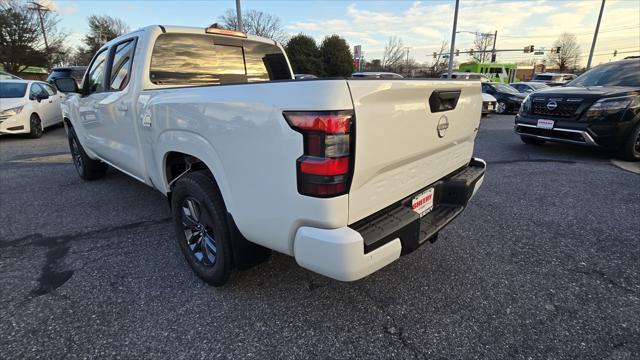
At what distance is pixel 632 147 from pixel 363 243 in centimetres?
678

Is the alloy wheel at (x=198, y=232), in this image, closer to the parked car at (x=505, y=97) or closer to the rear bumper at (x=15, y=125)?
the rear bumper at (x=15, y=125)

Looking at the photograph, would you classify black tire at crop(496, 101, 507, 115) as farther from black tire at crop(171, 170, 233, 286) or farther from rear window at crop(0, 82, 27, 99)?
rear window at crop(0, 82, 27, 99)

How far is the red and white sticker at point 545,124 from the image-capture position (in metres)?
6.28

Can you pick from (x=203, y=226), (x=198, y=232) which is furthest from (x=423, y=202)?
(x=198, y=232)

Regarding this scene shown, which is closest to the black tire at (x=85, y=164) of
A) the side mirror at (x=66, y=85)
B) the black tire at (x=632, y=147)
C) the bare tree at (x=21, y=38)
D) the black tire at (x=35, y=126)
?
the side mirror at (x=66, y=85)

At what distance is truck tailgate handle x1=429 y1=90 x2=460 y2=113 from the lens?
2.08m

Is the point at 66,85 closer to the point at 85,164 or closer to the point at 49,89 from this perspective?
the point at 85,164

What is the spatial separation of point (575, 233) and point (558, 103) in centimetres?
394

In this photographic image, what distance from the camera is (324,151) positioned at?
61.4 inches

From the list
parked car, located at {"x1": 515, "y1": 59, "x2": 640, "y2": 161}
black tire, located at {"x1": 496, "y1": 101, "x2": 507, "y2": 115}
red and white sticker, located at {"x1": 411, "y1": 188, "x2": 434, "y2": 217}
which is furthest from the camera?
black tire, located at {"x1": 496, "y1": 101, "x2": 507, "y2": 115}

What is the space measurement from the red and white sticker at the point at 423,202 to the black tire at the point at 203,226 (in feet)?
3.95

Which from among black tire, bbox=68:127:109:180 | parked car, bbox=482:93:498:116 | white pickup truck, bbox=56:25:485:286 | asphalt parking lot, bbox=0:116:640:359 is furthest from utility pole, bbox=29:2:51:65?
white pickup truck, bbox=56:25:485:286

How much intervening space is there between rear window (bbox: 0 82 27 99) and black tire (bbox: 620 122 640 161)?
13.8 m

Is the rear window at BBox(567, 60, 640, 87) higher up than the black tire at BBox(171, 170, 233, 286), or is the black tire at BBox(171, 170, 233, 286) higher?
the rear window at BBox(567, 60, 640, 87)
